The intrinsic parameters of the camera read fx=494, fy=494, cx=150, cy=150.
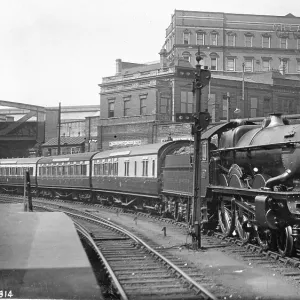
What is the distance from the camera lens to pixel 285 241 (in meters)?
11.5

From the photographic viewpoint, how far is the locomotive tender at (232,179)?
10875 millimetres

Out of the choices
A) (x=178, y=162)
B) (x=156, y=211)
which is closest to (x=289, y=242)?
(x=178, y=162)

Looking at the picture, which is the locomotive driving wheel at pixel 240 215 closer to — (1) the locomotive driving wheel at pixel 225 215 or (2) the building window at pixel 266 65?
(1) the locomotive driving wheel at pixel 225 215

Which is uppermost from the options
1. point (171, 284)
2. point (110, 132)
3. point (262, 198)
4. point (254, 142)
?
point (110, 132)

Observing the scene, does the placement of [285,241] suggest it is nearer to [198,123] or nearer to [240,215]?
[240,215]

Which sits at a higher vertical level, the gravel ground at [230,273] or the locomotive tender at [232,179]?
the locomotive tender at [232,179]

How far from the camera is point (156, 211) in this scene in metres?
22.0

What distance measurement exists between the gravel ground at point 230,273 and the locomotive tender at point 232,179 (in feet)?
3.51

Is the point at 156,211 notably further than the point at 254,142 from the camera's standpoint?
Yes

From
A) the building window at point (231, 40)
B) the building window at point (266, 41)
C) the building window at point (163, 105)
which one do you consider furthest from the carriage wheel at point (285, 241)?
the building window at point (163, 105)

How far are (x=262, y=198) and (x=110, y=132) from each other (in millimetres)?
30398

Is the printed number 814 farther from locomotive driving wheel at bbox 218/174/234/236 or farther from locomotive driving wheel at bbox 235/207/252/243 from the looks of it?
locomotive driving wheel at bbox 218/174/234/236

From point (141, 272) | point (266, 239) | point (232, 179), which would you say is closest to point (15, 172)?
point (232, 179)

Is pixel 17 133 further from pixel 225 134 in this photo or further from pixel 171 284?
pixel 171 284
